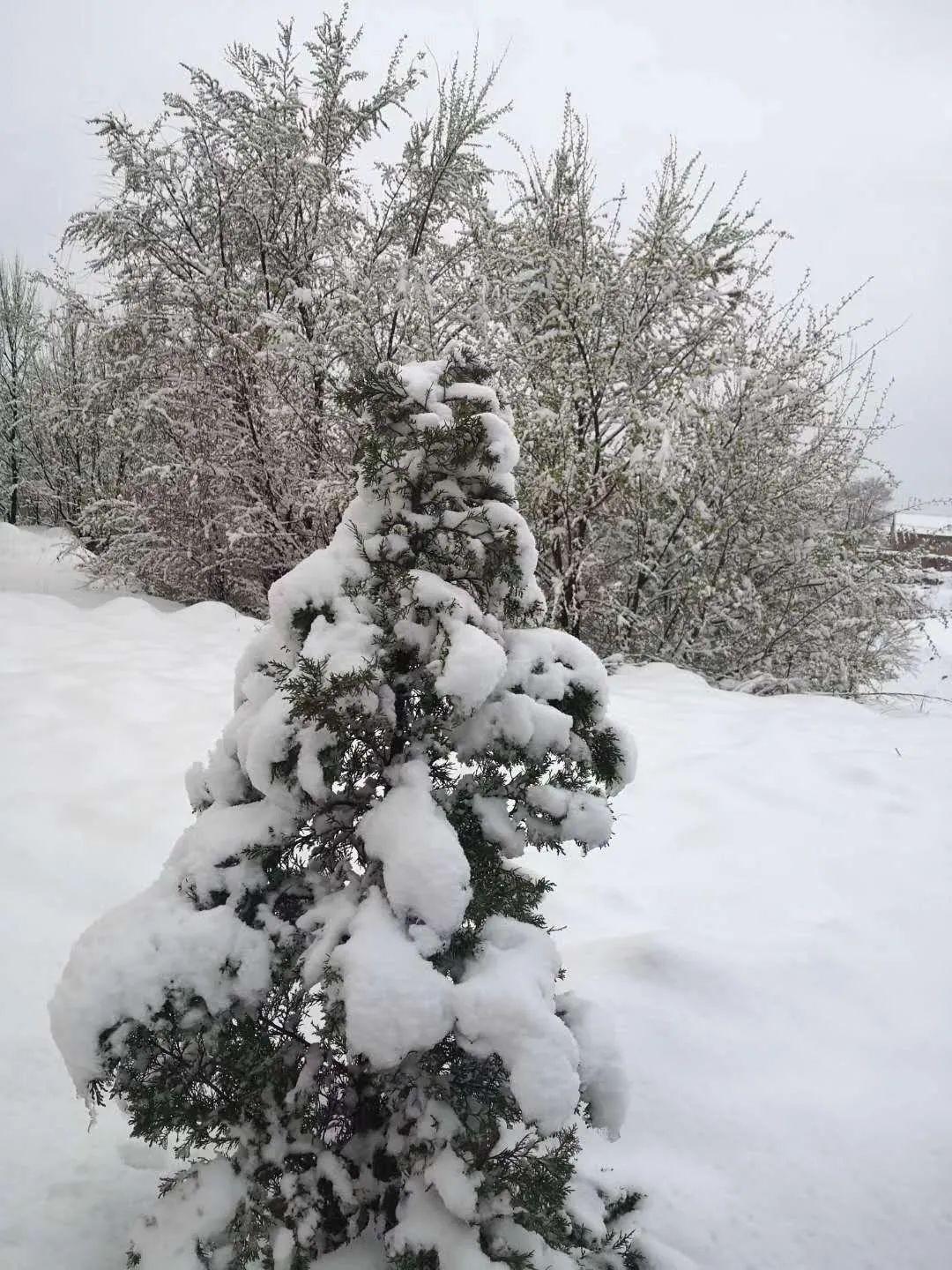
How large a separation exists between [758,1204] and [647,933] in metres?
1.05

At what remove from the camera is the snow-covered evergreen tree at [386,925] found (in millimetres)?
1354

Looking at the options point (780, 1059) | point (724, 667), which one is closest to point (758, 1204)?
point (780, 1059)

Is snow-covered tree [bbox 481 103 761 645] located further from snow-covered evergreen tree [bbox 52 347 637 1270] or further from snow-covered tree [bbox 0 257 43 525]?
snow-covered tree [bbox 0 257 43 525]

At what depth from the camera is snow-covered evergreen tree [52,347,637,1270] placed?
4.44 feet

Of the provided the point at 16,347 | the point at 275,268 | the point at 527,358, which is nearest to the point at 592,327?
the point at 527,358

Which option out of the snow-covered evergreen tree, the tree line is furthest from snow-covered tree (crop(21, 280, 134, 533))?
the snow-covered evergreen tree

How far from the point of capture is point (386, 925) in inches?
54.0

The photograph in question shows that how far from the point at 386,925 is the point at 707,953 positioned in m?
2.04

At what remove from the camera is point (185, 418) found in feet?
27.6

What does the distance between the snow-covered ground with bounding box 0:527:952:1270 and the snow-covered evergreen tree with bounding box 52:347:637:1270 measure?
522 mm

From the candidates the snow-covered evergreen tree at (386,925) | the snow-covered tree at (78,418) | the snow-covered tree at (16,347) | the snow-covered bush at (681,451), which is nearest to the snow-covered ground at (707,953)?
the snow-covered evergreen tree at (386,925)

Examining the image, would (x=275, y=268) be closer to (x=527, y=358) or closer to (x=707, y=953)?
(x=527, y=358)

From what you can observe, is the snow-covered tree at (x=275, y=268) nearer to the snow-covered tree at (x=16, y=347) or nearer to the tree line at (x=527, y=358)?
the tree line at (x=527, y=358)

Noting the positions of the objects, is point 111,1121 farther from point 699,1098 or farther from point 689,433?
point 689,433
